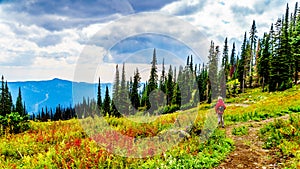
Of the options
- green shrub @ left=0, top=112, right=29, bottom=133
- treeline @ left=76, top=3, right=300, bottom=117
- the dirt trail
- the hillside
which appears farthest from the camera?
treeline @ left=76, top=3, right=300, bottom=117

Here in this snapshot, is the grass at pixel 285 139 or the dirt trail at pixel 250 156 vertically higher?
the grass at pixel 285 139

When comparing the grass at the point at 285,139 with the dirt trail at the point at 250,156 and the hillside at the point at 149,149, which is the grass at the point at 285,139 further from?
the dirt trail at the point at 250,156

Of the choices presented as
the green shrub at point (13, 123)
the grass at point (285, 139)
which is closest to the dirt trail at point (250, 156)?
the grass at point (285, 139)

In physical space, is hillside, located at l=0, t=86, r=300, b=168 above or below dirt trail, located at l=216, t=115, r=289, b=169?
above

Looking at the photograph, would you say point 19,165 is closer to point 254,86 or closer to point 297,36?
point 297,36

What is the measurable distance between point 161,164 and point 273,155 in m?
4.42

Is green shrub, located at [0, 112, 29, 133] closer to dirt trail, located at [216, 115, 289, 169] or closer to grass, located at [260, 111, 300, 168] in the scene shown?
dirt trail, located at [216, 115, 289, 169]

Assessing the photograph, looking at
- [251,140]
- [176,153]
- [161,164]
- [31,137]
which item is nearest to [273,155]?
[251,140]

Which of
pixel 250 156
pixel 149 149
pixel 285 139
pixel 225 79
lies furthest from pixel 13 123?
pixel 225 79

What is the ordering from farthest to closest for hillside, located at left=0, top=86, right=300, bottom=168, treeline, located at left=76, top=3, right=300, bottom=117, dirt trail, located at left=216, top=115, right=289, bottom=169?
treeline, located at left=76, top=3, right=300, bottom=117
dirt trail, located at left=216, top=115, right=289, bottom=169
hillside, located at left=0, top=86, right=300, bottom=168

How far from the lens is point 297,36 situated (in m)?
49.3

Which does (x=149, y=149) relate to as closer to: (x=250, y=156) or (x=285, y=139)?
(x=250, y=156)

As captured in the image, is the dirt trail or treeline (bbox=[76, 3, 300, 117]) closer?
the dirt trail

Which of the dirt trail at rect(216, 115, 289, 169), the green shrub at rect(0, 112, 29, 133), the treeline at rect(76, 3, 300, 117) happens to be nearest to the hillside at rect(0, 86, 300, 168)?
the dirt trail at rect(216, 115, 289, 169)
